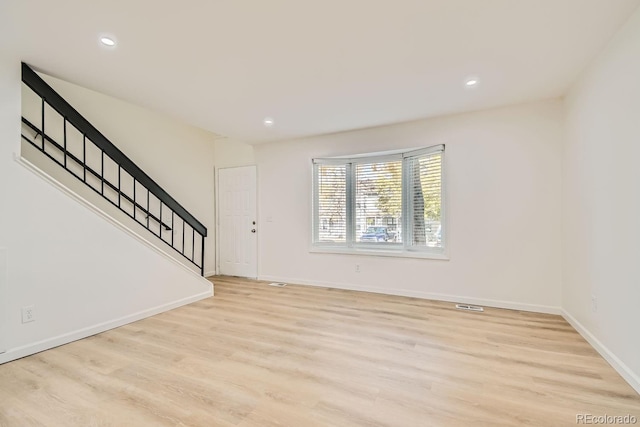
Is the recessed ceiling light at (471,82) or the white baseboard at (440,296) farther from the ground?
the recessed ceiling light at (471,82)

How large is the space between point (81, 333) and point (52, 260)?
0.75 m

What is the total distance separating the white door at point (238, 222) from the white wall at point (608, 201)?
4.38 m

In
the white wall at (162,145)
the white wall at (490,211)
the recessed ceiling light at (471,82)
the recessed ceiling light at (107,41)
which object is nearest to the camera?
the recessed ceiling light at (107,41)

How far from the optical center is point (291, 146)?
16.0 feet

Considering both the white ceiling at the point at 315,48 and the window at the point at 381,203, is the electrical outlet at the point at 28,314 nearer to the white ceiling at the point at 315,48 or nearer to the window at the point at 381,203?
the white ceiling at the point at 315,48

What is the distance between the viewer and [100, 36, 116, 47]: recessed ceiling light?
2.12 m

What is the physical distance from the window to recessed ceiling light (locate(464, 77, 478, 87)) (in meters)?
1.03

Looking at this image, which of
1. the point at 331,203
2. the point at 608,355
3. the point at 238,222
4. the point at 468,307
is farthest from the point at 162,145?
the point at 608,355

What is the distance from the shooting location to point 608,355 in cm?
223

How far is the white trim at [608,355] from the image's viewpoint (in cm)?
190

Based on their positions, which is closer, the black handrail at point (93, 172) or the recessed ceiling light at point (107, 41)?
the recessed ceiling light at point (107, 41)

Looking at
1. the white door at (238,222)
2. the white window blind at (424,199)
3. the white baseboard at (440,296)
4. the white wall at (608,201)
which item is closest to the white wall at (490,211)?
the white baseboard at (440,296)

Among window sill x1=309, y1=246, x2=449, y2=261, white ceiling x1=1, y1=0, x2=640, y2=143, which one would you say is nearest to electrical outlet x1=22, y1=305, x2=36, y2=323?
white ceiling x1=1, y1=0, x2=640, y2=143

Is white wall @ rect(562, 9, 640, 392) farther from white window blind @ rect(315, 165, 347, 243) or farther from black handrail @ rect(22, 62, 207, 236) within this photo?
black handrail @ rect(22, 62, 207, 236)
